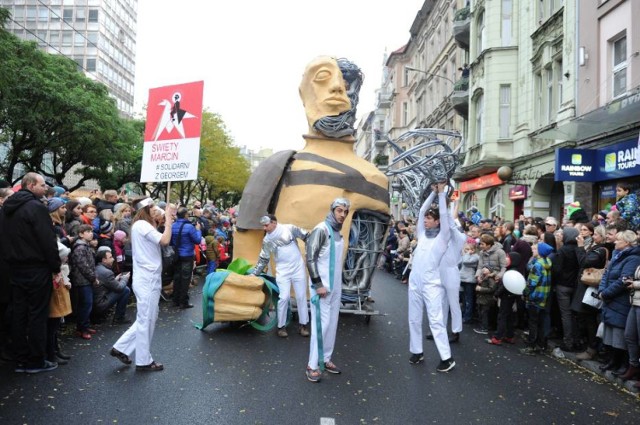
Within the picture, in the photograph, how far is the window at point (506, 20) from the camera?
21.6 meters

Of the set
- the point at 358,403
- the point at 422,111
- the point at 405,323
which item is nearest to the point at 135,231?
the point at 358,403

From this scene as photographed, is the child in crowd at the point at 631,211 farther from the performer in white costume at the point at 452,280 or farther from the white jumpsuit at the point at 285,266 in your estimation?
the white jumpsuit at the point at 285,266

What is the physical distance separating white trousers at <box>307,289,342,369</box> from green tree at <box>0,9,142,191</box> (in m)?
14.9

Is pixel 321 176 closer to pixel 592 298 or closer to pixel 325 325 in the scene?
pixel 325 325

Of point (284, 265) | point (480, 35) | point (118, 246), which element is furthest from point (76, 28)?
point (284, 265)

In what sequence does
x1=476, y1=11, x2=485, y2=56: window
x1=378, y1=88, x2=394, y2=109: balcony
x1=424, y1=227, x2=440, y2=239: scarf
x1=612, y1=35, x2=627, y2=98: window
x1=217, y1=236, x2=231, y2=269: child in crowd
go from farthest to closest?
x1=378, y1=88, x2=394, y2=109: balcony → x1=476, y1=11, x2=485, y2=56: window → x1=612, y1=35, x2=627, y2=98: window → x1=217, y1=236, x2=231, y2=269: child in crowd → x1=424, y1=227, x2=440, y2=239: scarf

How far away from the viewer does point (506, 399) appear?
16.6 ft

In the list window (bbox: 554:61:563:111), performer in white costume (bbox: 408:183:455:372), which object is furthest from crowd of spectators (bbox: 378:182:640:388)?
window (bbox: 554:61:563:111)

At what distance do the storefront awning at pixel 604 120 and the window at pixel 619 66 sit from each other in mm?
1068

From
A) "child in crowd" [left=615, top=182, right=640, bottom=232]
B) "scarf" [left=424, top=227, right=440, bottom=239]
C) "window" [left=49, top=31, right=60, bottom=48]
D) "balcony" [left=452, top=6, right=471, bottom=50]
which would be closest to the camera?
"scarf" [left=424, top=227, right=440, bottom=239]

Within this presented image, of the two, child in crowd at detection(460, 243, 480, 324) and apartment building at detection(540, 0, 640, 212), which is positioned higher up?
apartment building at detection(540, 0, 640, 212)

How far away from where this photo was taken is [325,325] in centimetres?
559

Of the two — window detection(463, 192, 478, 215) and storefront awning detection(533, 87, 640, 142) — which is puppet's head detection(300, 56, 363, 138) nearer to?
storefront awning detection(533, 87, 640, 142)

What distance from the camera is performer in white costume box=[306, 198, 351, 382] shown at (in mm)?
5457
